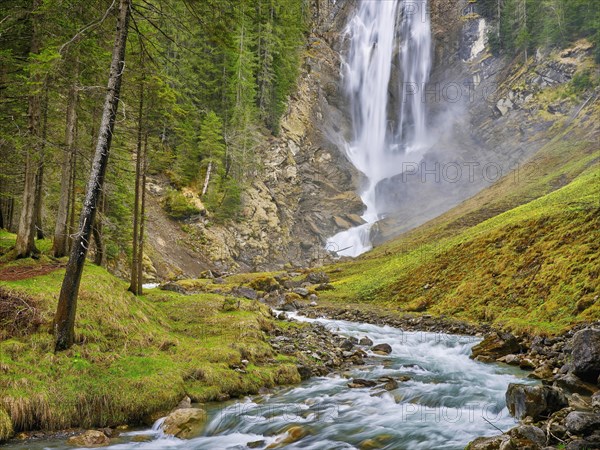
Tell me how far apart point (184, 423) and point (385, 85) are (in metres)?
78.6

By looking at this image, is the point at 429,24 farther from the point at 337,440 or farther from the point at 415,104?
the point at 337,440

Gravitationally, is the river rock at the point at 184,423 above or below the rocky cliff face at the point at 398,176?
below

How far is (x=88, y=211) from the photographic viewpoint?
9.88m

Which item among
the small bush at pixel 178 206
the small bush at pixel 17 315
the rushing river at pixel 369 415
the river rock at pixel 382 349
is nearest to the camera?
the rushing river at pixel 369 415

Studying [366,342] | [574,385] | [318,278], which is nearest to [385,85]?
[318,278]

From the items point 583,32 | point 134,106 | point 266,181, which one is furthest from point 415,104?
point 134,106

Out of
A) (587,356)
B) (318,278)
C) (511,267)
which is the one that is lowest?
(587,356)

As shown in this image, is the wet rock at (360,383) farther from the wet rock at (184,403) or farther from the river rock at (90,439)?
the river rock at (90,439)

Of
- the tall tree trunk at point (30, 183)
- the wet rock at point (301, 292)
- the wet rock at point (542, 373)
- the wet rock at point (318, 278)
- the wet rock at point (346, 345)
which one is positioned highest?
the tall tree trunk at point (30, 183)

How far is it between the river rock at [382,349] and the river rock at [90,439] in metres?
10.6

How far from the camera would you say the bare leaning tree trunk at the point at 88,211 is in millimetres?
9586

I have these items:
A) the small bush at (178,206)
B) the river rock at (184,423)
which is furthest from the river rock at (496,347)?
the small bush at (178,206)

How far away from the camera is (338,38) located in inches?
3386

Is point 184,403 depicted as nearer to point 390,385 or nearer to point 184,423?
point 184,423
